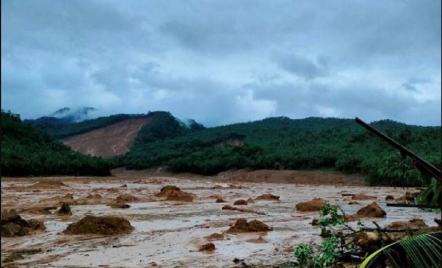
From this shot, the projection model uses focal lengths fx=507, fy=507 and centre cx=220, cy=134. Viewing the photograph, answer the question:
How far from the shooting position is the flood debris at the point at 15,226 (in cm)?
1075

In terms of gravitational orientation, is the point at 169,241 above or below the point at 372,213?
below

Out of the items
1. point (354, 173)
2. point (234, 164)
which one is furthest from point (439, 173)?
point (234, 164)

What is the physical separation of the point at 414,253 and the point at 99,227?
32.2ft

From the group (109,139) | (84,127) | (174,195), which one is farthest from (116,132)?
(174,195)

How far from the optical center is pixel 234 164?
61.8m

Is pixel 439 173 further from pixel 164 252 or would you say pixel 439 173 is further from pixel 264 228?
pixel 264 228

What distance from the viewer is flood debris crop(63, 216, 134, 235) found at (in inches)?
433

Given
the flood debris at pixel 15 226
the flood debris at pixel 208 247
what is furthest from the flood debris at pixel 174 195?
the flood debris at pixel 208 247

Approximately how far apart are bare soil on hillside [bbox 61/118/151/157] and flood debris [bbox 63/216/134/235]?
82.1 metres

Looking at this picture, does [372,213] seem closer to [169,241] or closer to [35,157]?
[169,241]

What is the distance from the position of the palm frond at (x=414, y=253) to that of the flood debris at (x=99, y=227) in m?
9.59

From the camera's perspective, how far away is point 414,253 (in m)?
2.05

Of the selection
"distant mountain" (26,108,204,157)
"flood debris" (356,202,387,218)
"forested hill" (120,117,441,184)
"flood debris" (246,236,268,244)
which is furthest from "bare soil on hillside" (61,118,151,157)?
"flood debris" (246,236,268,244)

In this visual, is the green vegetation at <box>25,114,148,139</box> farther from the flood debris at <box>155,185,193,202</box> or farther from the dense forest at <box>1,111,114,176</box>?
the flood debris at <box>155,185,193,202</box>
